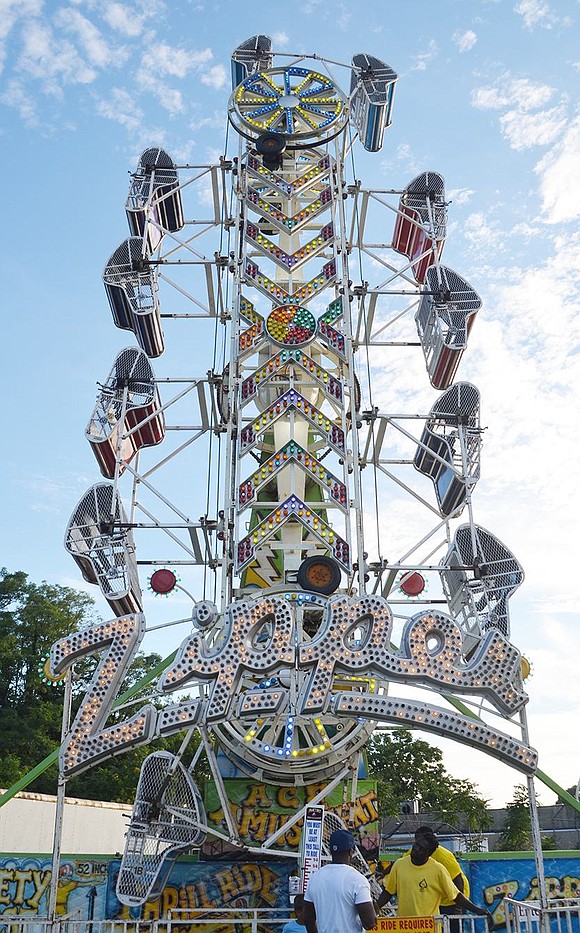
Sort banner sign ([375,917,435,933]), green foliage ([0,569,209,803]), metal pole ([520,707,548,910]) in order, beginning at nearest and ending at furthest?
banner sign ([375,917,435,933])
metal pole ([520,707,548,910])
green foliage ([0,569,209,803])

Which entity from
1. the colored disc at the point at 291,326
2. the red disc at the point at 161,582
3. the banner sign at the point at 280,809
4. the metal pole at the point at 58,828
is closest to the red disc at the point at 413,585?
the banner sign at the point at 280,809

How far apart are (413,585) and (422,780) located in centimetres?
3577

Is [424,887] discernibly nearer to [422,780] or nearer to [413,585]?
[413,585]

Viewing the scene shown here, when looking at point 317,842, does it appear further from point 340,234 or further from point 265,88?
point 265,88

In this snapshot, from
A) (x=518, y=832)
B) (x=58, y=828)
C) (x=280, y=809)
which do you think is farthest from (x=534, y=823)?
(x=518, y=832)

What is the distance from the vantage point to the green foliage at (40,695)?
42844 millimetres

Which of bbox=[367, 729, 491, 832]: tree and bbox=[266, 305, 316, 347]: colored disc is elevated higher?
bbox=[266, 305, 316, 347]: colored disc

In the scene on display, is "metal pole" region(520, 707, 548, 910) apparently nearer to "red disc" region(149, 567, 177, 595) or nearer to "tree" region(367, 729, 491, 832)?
"red disc" region(149, 567, 177, 595)

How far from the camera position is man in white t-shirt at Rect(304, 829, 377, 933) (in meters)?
5.95

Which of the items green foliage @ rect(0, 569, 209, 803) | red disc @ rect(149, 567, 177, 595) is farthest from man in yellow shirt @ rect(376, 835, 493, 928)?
green foliage @ rect(0, 569, 209, 803)

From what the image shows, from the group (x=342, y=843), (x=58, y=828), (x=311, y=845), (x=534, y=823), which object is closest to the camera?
(x=342, y=843)

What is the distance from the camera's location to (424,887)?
816 centimetres

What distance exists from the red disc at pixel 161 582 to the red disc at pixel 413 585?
531cm

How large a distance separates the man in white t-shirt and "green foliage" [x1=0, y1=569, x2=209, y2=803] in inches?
1389
